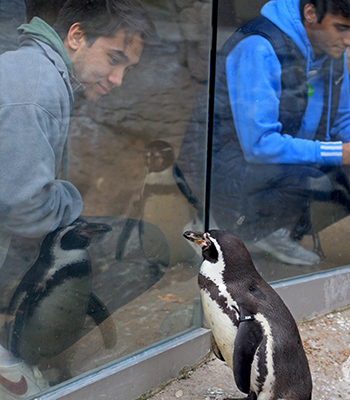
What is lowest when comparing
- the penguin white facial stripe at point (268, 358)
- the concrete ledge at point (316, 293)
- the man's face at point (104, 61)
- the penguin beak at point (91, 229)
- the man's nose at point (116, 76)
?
the concrete ledge at point (316, 293)

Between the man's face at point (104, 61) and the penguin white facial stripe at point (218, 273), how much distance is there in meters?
0.71

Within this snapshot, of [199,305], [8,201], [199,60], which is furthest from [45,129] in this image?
[199,305]

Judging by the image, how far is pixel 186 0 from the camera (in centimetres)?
205

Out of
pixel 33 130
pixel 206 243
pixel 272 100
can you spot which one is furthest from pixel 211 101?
pixel 33 130

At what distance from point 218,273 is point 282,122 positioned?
116cm

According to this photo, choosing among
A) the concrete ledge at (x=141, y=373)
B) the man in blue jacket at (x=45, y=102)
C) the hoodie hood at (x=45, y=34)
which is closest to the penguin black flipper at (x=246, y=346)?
the concrete ledge at (x=141, y=373)

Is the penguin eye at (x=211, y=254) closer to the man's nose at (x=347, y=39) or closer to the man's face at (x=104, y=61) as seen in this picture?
the man's face at (x=104, y=61)

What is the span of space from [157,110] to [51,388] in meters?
1.15

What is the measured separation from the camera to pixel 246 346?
163cm

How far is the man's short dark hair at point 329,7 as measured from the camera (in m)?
2.64

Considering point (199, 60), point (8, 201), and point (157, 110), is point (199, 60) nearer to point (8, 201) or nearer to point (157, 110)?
point (157, 110)

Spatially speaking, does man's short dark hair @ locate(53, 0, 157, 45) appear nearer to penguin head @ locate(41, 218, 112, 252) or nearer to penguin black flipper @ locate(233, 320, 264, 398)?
penguin head @ locate(41, 218, 112, 252)

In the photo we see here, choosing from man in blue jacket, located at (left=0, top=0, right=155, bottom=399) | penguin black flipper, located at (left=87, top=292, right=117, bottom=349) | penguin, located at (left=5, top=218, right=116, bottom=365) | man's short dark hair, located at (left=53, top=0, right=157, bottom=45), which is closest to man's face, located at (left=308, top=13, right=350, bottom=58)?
man's short dark hair, located at (left=53, top=0, right=157, bottom=45)

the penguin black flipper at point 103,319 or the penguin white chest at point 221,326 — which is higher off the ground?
the penguin white chest at point 221,326
